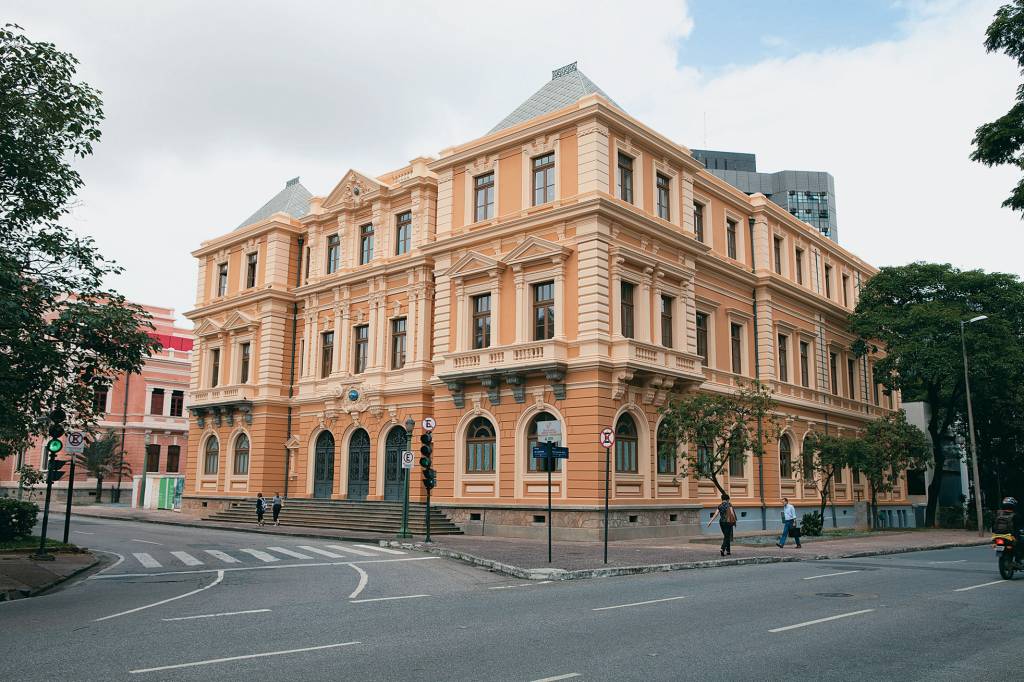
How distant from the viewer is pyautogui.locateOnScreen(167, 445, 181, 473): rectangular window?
62750 millimetres

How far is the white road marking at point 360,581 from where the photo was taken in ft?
48.4

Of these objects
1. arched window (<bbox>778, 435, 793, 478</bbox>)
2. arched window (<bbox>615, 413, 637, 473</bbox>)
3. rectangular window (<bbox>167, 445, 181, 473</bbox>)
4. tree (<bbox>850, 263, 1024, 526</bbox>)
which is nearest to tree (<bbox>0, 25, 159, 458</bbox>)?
arched window (<bbox>615, 413, 637, 473</bbox>)

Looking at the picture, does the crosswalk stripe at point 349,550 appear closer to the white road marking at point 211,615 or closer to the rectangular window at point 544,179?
the white road marking at point 211,615

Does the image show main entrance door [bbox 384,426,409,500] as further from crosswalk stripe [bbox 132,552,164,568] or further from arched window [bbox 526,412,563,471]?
crosswalk stripe [bbox 132,552,164,568]

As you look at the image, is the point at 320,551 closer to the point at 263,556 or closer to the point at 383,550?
the point at 383,550

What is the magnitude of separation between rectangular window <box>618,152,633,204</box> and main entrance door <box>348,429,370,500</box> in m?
15.8

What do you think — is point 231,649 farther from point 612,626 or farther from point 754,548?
point 754,548

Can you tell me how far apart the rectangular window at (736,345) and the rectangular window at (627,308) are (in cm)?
850

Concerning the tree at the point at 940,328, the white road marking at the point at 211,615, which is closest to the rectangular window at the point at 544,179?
the white road marking at the point at 211,615

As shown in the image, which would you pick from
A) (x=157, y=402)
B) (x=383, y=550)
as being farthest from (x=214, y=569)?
(x=157, y=402)

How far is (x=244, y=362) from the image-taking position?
44.7 m

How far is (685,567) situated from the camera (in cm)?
2016

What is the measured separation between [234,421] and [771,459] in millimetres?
27350

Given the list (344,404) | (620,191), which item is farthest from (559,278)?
(344,404)
